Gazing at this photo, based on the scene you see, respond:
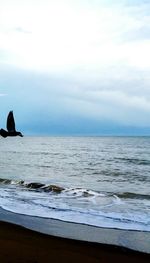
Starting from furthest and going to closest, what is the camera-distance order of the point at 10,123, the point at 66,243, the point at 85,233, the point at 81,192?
1. the point at 81,192
2. the point at 10,123
3. the point at 85,233
4. the point at 66,243

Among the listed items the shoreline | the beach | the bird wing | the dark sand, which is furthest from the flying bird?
the dark sand

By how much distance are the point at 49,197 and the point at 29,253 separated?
26.9 feet

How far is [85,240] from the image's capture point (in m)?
7.72

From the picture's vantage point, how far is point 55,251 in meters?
6.70

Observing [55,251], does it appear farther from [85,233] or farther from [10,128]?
[10,128]

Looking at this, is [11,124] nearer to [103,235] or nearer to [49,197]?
[49,197]

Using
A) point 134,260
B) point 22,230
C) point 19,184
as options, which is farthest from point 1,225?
point 19,184

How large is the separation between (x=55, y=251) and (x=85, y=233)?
1812 millimetres

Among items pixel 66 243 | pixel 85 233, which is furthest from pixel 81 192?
pixel 66 243

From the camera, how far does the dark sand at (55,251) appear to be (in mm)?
6168

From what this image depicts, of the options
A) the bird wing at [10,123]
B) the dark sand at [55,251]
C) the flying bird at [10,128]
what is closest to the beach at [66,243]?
the dark sand at [55,251]

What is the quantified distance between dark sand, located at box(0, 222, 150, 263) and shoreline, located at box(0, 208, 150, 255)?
31cm

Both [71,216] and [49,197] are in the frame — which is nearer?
[71,216]

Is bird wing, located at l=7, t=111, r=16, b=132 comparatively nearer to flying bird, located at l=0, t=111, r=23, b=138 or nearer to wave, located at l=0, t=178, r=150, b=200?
flying bird, located at l=0, t=111, r=23, b=138
